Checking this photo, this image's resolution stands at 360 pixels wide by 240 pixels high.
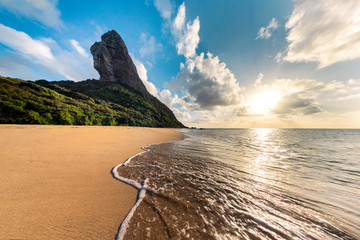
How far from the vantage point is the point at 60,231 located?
1.83 metres

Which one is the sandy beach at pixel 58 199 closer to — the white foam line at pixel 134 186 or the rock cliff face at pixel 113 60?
the white foam line at pixel 134 186

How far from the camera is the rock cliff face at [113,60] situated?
79250 millimetres

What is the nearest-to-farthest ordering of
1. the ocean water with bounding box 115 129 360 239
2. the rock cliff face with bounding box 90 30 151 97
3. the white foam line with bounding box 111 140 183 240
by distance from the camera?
the white foam line with bounding box 111 140 183 240, the ocean water with bounding box 115 129 360 239, the rock cliff face with bounding box 90 30 151 97

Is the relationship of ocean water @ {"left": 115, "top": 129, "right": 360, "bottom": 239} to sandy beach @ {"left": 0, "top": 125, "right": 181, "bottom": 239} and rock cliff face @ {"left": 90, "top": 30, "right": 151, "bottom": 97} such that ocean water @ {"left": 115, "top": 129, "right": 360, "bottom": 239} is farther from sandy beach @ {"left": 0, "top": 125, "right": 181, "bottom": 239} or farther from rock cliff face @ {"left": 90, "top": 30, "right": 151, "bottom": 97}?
rock cliff face @ {"left": 90, "top": 30, "right": 151, "bottom": 97}

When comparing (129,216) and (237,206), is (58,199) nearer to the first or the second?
(129,216)

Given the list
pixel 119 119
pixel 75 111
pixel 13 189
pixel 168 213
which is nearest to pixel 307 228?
pixel 168 213

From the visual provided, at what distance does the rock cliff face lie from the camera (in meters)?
79.2

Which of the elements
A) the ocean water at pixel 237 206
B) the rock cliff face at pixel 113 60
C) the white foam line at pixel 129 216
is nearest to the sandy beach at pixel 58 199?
the white foam line at pixel 129 216

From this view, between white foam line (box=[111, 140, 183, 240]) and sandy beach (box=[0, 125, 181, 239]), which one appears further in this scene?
white foam line (box=[111, 140, 183, 240])

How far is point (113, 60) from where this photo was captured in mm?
85188

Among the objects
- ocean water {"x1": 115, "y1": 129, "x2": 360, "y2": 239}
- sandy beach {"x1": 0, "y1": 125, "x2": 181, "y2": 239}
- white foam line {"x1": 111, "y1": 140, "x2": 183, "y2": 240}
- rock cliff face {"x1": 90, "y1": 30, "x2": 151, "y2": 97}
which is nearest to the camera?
sandy beach {"x1": 0, "y1": 125, "x2": 181, "y2": 239}

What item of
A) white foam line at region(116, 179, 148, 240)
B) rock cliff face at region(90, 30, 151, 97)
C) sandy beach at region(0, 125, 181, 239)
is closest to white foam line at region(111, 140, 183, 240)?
white foam line at region(116, 179, 148, 240)

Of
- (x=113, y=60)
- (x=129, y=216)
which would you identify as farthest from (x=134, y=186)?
(x=113, y=60)

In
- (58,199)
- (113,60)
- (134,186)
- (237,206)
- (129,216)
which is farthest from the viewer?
(113,60)
